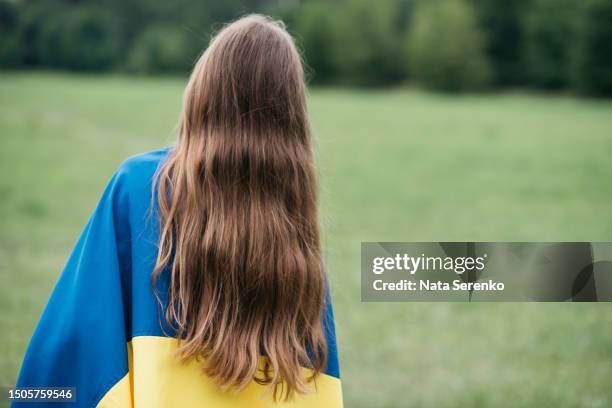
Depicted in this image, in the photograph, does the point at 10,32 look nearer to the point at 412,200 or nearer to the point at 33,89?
the point at 33,89

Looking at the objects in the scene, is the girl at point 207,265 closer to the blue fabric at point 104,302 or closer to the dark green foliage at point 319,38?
the blue fabric at point 104,302

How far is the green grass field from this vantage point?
5.64m

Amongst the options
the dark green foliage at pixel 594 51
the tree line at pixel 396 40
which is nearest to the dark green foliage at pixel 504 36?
the tree line at pixel 396 40

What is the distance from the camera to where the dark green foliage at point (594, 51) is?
40781 millimetres

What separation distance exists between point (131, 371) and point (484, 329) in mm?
5842

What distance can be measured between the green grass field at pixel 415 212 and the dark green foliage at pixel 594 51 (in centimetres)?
1141

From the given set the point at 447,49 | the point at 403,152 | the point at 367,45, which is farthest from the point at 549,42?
the point at 403,152

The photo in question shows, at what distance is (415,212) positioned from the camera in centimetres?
1252

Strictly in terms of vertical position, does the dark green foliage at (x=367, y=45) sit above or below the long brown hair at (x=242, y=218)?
above

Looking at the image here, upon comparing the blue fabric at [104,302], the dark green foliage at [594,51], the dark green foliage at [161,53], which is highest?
the dark green foliage at [161,53]

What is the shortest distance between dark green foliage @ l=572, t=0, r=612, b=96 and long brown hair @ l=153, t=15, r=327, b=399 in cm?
4367

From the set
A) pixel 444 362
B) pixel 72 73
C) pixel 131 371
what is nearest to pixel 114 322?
pixel 131 371

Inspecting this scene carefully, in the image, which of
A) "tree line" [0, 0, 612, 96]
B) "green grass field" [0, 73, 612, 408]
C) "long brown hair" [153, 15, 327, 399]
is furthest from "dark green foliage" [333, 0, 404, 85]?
"long brown hair" [153, 15, 327, 399]

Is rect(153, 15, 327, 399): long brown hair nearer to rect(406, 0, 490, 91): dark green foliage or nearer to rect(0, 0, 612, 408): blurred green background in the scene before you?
rect(0, 0, 612, 408): blurred green background
